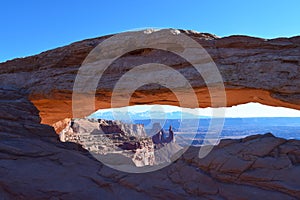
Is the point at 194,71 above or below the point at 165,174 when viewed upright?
above

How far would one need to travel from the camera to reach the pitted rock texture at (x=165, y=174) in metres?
6.61

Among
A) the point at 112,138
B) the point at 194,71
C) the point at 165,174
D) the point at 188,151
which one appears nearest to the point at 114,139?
the point at 112,138

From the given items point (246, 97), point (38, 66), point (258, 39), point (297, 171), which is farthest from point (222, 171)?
point (38, 66)

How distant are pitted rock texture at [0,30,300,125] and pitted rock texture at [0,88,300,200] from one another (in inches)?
75.6

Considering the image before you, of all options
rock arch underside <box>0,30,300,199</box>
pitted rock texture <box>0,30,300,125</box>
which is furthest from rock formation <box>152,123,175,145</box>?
rock arch underside <box>0,30,300,199</box>

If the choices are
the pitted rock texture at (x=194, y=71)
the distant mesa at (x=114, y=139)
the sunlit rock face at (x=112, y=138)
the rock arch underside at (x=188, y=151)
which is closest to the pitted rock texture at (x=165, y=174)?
the rock arch underside at (x=188, y=151)

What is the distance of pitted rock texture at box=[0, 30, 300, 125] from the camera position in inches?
291

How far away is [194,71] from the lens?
838 cm

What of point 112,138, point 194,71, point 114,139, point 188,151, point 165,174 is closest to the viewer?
point 165,174

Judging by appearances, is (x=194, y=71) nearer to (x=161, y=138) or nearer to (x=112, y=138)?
(x=112, y=138)

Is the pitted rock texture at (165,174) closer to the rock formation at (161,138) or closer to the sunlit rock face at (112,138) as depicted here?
the sunlit rock face at (112,138)

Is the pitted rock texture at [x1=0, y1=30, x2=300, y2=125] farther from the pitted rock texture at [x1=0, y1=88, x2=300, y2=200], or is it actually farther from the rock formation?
the rock formation

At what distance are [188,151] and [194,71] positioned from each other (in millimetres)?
3205

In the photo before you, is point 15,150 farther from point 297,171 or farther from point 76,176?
point 297,171
